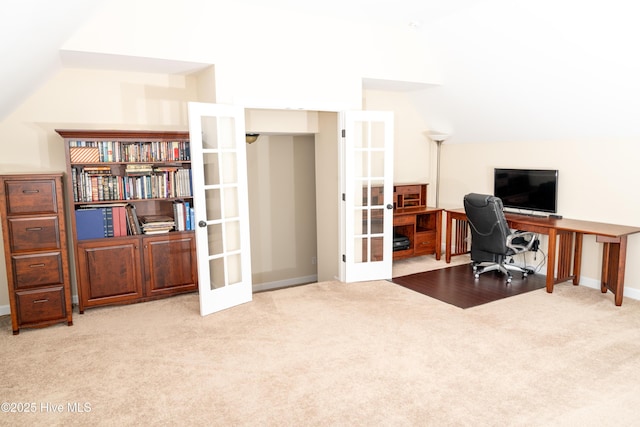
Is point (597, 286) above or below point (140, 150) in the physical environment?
below

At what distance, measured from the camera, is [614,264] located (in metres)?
4.39

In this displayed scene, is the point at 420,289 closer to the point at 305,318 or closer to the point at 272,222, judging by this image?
the point at 305,318

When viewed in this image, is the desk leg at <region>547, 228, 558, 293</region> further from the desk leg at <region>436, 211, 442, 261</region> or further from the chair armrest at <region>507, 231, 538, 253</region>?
the desk leg at <region>436, 211, 442, 261</region>

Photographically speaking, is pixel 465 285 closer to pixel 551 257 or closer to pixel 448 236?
pixel 551 257

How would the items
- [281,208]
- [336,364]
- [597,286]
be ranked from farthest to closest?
1. [281,208]
2. [597,286]
3. [336,364]

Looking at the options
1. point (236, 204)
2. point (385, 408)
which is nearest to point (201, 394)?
point (385, 408)

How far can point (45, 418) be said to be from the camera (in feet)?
8.36

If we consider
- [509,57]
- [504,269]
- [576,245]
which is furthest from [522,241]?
[509,57]

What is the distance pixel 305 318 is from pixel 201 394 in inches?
54.5

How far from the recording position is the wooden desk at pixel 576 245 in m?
4.16

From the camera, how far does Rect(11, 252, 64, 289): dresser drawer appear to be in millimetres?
3672

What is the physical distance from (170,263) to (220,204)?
0.86m

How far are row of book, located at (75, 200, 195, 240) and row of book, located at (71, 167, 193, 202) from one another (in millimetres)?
109

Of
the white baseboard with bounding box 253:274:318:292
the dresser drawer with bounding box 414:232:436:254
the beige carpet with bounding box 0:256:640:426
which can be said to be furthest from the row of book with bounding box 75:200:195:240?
the dresser drawer with bounding box 414:232:436:254
